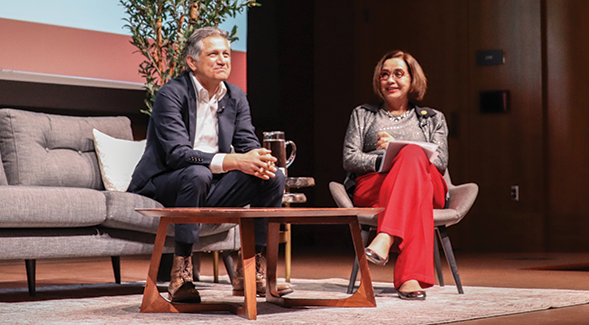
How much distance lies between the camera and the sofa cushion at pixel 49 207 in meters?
2.62

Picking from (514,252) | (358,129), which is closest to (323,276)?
(358,129)

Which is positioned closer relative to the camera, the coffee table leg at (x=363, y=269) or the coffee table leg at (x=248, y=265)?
the coffee table leg at (x=248, y=265)

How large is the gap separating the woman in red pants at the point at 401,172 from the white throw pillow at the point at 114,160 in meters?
1.09

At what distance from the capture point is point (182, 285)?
249 centimetres

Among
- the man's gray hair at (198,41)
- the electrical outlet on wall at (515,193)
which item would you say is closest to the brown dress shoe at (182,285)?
the man's gray hair at (198,41)

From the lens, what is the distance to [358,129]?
3.29 meters

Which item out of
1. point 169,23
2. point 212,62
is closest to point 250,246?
point 212,62

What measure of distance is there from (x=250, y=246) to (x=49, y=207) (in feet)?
3.09

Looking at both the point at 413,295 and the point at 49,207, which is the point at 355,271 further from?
the point at 49,207

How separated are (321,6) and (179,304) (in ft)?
14.7

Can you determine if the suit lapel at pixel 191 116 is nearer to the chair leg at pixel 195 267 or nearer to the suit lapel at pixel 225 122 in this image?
the suit lapel at pixel 225 122

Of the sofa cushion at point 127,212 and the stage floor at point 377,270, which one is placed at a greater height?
the sofa cushion at point 127,212

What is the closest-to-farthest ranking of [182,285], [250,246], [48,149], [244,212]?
1. [244,212]
2. [250,246]
3. [182,285]
4. [48,149]

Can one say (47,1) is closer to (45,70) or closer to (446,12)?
(45,70)
